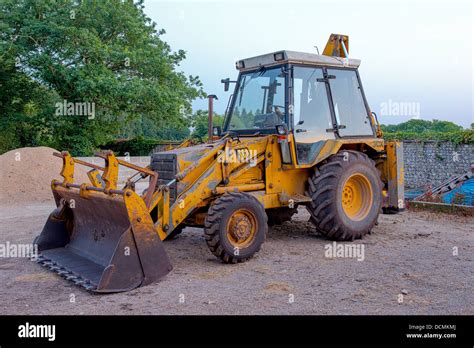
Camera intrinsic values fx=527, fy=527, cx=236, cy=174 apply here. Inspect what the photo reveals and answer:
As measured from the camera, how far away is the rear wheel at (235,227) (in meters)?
6.49

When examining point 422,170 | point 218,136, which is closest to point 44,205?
point 218,136

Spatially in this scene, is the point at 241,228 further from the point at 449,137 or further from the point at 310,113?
the point at 449,137

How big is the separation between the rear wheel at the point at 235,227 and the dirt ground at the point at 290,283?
0.68 ft

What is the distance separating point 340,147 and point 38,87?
15672 millimetres

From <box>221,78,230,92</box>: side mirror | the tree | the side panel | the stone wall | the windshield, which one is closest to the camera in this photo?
the windshield

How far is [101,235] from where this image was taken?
6812 mm

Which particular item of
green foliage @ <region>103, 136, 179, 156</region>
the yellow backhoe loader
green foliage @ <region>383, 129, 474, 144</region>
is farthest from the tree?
the yellow backhoe loader

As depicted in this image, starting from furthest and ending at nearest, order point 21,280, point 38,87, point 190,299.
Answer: point 38,87 < point 21,280 < point 190,299

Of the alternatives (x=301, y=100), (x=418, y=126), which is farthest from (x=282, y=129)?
(x=418, y=126)

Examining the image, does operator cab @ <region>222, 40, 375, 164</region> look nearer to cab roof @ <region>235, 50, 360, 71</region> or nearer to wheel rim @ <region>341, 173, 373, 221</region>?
cab roof @ <region>235, 50, 360, 71</region>

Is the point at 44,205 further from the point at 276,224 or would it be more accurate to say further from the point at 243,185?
the point at 243,185

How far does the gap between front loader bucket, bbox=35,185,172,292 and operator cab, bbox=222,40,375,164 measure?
2.66 m

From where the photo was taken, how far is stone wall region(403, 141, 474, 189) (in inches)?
703

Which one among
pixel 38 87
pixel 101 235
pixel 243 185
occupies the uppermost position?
pixel 38 87
